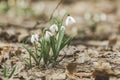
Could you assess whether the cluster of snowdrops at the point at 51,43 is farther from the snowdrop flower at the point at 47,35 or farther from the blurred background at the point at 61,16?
the blurred background at the point at 61,16

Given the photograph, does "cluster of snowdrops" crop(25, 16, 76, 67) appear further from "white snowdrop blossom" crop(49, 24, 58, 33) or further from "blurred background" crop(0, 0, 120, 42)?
"blurred background" crop(0, 0, 120, 42)

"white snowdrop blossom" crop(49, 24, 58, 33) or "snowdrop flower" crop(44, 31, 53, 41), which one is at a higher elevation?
"white snowdrop blossom" crop(49, 24, 58, 33)

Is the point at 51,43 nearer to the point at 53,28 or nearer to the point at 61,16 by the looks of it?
the point at 53,28

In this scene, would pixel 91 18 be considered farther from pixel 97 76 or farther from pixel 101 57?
pixel 97 76

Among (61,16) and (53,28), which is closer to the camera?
(53,28)

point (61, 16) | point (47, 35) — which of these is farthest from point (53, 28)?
point (61, 16)

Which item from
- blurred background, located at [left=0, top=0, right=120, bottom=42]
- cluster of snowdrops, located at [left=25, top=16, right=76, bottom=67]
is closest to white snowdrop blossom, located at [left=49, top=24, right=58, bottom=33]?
cluster of snowdrops, located at [left=25, top=16, right=76, bottom=67]

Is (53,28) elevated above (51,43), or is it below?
above

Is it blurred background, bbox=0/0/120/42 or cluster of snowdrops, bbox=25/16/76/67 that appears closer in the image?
cluster of snowdrops, bbox=25/16/76/67
